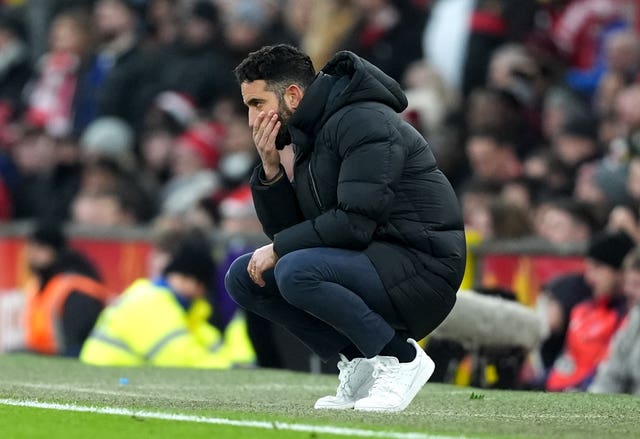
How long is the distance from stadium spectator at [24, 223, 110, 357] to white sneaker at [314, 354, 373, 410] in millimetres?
6481

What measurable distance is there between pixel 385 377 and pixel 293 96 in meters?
1.32

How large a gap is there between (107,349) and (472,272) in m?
2.75

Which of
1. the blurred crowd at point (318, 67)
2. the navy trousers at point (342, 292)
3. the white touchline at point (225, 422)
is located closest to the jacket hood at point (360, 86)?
the navy trousers at point (342, 292)

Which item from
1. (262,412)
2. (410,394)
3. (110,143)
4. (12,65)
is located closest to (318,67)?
(110,143)

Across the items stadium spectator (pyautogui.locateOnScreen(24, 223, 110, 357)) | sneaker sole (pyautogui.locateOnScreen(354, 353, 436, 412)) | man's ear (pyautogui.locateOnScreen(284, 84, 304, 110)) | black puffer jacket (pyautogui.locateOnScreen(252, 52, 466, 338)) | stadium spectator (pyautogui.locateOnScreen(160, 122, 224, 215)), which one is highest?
man's ear (pyautogui.locateOnScreen(284, 84, 304, 110))

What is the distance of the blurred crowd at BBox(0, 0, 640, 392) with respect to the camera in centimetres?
1387

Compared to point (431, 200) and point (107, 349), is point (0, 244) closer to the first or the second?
point (107, 349)

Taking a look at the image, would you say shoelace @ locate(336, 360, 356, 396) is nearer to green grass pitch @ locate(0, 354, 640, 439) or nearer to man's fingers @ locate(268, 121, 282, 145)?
green grass pitch @ locate(0, 354, 640, 439)

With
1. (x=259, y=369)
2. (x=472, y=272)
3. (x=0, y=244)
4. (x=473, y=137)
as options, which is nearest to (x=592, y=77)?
(x=473, y=137)

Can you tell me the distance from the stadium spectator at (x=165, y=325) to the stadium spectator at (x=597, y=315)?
8.58 ft

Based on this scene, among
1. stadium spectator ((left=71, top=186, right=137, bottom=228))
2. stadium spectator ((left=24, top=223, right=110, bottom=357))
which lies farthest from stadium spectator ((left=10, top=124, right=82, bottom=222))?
stadium spectator ((left=24, top=223, right=110, bottom=357))

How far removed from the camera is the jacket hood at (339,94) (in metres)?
7.75

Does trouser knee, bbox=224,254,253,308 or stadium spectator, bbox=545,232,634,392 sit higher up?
trouser knee, bbox=224,254,253,308

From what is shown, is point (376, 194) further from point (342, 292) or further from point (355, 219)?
point (342, 292)
